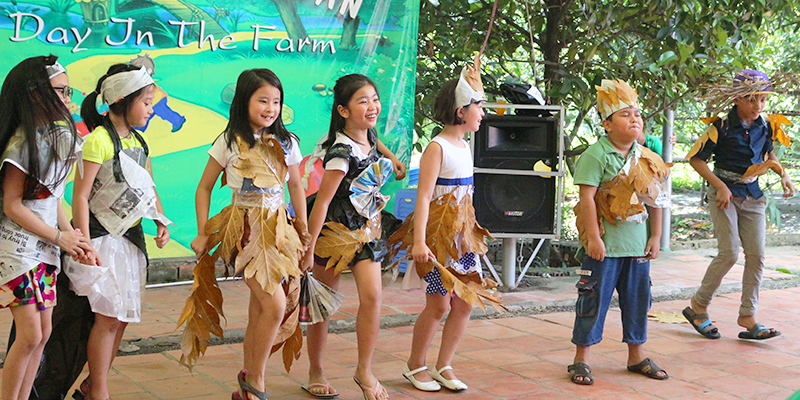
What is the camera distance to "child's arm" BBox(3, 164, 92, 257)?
99.7 inches

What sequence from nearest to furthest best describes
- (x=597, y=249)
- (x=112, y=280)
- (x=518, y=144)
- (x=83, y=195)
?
(x=83, y=195)
(x=112, y=280)
(x=597, y=249)
(x=518, y=144)

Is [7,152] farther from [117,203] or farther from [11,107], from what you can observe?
[117,203]

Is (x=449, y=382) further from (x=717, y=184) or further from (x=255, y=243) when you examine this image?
(x=717, y=184)

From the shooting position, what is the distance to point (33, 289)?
8.45 feet

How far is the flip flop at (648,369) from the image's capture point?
Answer: 378 cm

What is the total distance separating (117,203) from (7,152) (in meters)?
0.53

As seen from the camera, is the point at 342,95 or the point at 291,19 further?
the point at 291,19

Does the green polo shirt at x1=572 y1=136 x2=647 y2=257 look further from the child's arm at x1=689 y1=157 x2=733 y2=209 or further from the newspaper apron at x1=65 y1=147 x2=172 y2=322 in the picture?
the newspaper apron at x1=65 y1=147 x2=172 y2=322

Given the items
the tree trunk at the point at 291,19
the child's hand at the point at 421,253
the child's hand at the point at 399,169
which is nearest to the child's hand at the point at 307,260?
the child's hand at the point at 421,253

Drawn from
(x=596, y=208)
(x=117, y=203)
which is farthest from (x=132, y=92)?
(x=596, y=208)

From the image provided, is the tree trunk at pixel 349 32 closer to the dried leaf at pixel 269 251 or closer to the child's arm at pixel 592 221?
the child's arm at pixel 592 221

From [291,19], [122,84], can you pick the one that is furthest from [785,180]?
[122,84]

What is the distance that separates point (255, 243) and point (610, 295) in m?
1.82

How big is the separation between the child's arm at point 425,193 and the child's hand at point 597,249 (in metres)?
0.83
